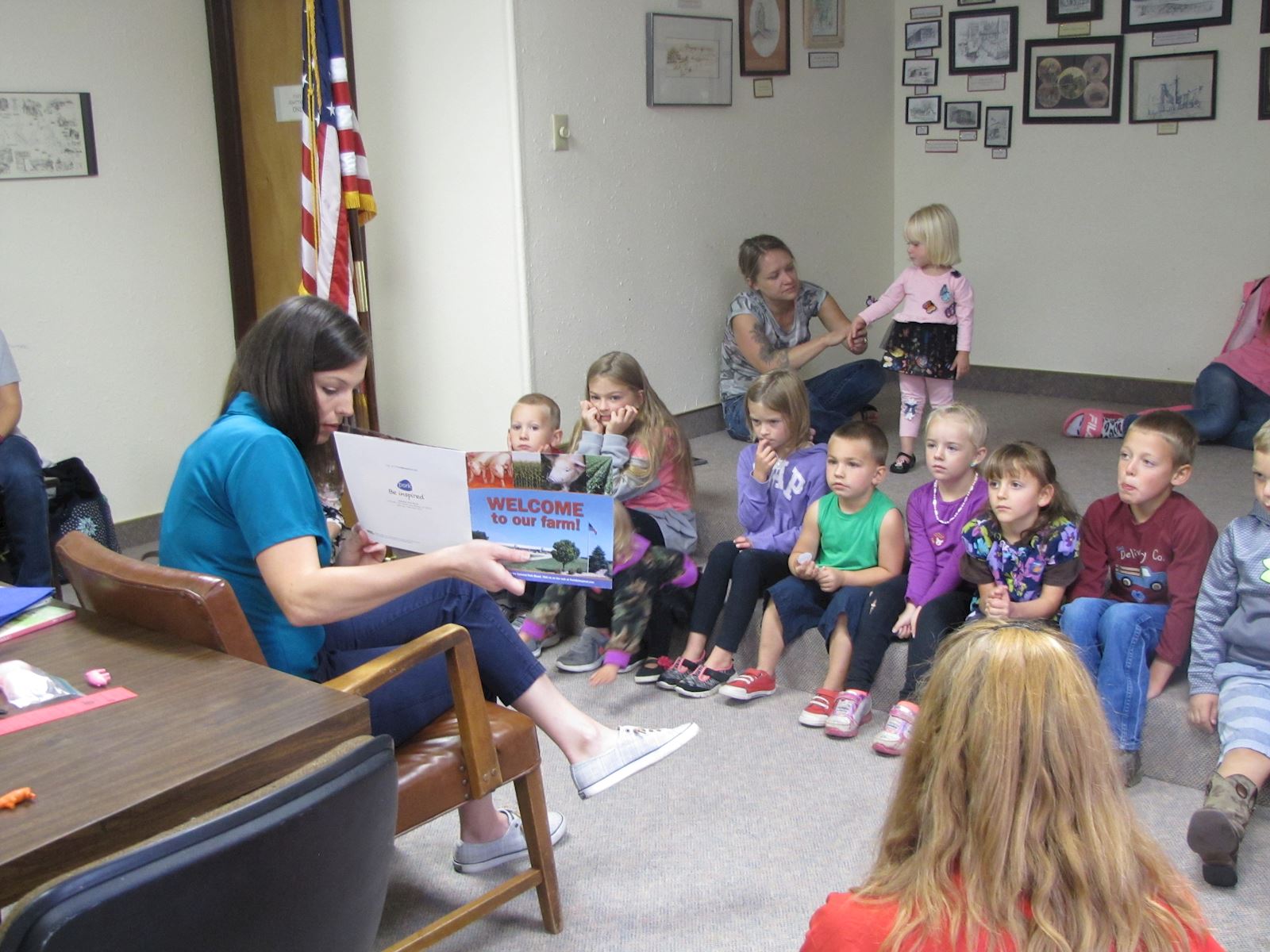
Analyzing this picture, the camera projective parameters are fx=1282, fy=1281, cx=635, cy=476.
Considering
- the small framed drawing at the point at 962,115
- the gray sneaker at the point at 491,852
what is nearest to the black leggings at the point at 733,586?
the gray sneaker at the point at 491,852

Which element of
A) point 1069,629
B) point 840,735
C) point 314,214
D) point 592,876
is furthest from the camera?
point 314,214

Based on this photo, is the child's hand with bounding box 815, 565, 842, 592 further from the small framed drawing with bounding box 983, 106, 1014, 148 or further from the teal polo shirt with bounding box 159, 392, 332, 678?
the small framed drawing with bounding box 983, 106, 1014, 148

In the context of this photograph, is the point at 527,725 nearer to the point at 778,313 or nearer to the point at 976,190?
the point at 778,313

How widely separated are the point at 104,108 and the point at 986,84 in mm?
3343

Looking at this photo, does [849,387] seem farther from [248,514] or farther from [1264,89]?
[248,514]

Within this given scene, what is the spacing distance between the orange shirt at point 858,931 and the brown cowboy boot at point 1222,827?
118cm

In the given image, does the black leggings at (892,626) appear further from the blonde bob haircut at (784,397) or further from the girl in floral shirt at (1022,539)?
the blonde bob haircut at (784,397)

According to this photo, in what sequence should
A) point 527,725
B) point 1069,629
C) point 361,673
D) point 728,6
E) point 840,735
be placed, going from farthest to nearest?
1. point 728,6
2. point 840,735
3. point 1069,629
4. point 527,725
5. point 361,673

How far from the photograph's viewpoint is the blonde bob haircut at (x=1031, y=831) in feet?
3.90

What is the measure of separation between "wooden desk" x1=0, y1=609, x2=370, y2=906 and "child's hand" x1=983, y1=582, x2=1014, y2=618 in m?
1.70

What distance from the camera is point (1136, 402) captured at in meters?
5.00

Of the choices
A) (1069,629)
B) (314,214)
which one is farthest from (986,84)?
(1069,629)

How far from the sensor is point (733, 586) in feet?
11.0

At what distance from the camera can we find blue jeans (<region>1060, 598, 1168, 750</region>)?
2.70m
